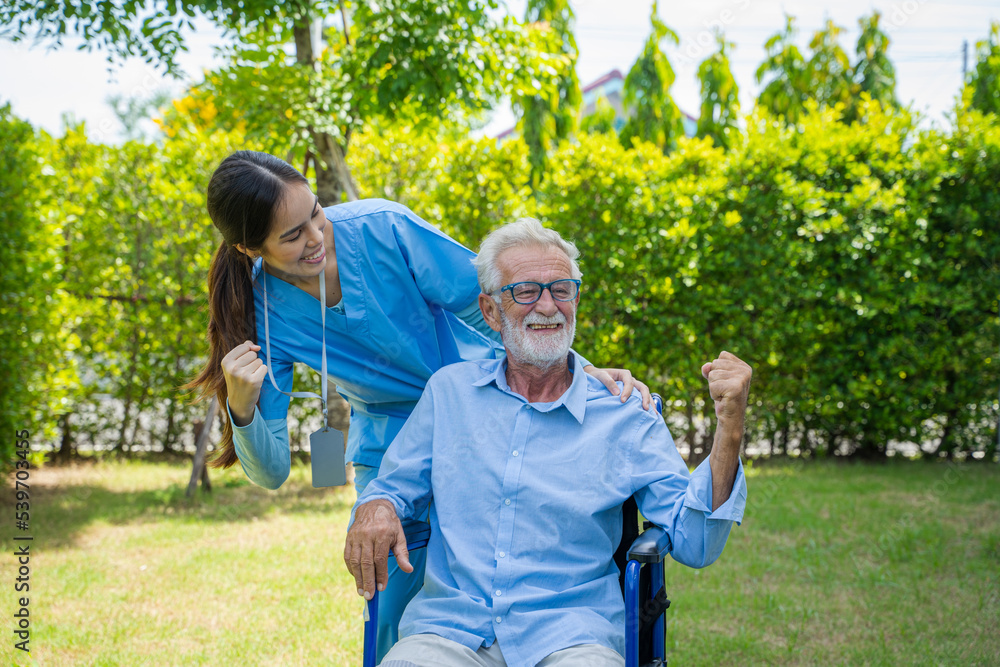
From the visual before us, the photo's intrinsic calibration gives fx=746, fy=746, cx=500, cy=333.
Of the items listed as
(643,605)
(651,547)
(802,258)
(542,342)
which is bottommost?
(643,605)

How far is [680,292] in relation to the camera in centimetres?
646

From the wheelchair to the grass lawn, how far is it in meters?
1.34

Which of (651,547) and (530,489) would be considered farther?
(530,489)

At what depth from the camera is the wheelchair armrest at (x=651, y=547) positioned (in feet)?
5.44

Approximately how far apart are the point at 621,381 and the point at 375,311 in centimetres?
74

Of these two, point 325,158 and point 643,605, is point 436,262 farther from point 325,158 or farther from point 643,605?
point 325,158

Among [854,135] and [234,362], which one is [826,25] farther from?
[234,362]

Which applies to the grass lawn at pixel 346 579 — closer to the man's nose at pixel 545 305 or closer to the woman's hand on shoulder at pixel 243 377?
the woman's hand on shoulder at pixel 243 377

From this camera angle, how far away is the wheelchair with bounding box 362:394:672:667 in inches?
65.0

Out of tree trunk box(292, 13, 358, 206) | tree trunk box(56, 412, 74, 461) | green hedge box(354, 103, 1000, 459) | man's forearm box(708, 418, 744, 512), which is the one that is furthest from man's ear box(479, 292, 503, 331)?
tree trunk box(56, 412, 74, 461)

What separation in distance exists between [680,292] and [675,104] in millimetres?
9288

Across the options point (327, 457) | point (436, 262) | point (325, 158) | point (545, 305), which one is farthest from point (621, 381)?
point (325, 158)

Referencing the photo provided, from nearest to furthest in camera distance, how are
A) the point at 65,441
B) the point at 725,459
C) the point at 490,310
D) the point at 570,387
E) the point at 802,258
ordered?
the point at 725,459 < the point at 570,387 < the point at 490,310 < the point at 802,258 < the point at 65,441

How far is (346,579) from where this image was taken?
13.3ft
